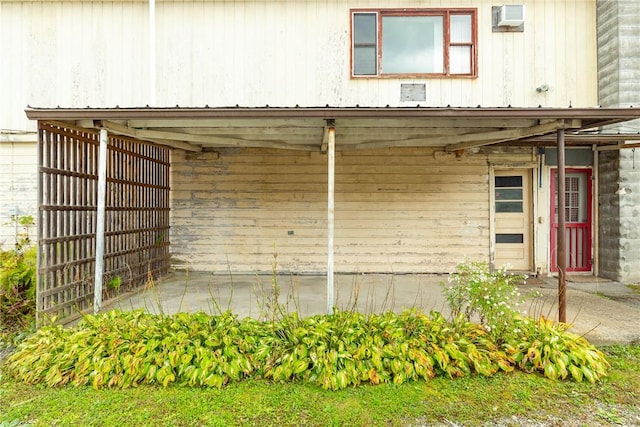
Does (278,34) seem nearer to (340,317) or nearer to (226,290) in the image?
(226,290)

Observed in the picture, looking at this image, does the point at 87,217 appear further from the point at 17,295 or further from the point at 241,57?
the point at 241,57

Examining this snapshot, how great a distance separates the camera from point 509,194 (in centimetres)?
695

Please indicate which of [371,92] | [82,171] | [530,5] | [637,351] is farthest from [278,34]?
[637,351]

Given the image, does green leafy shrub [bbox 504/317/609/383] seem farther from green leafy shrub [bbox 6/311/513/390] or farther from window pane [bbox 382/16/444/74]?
window pane [bbox 382/16/444/74]

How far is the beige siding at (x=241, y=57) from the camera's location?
657cm

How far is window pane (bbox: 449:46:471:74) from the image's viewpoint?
260 inches

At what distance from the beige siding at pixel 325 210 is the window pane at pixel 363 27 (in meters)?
2.05

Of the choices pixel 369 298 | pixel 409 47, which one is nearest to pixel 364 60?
pixel 409 47

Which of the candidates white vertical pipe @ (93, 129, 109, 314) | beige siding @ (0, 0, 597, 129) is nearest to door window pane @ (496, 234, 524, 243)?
beige siding @ (0, 0, 597, 129)

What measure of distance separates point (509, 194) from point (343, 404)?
18.8 feet

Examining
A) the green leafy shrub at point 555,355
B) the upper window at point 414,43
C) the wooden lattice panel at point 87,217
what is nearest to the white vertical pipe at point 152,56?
the wooden lattice panel at point 87,217

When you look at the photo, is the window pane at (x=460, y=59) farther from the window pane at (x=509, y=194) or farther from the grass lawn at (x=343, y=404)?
the grass lawn at (x=343, y=404)

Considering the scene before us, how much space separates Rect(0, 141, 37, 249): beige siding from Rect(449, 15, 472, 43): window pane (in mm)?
7916

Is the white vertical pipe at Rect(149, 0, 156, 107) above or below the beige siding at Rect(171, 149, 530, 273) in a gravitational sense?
above
